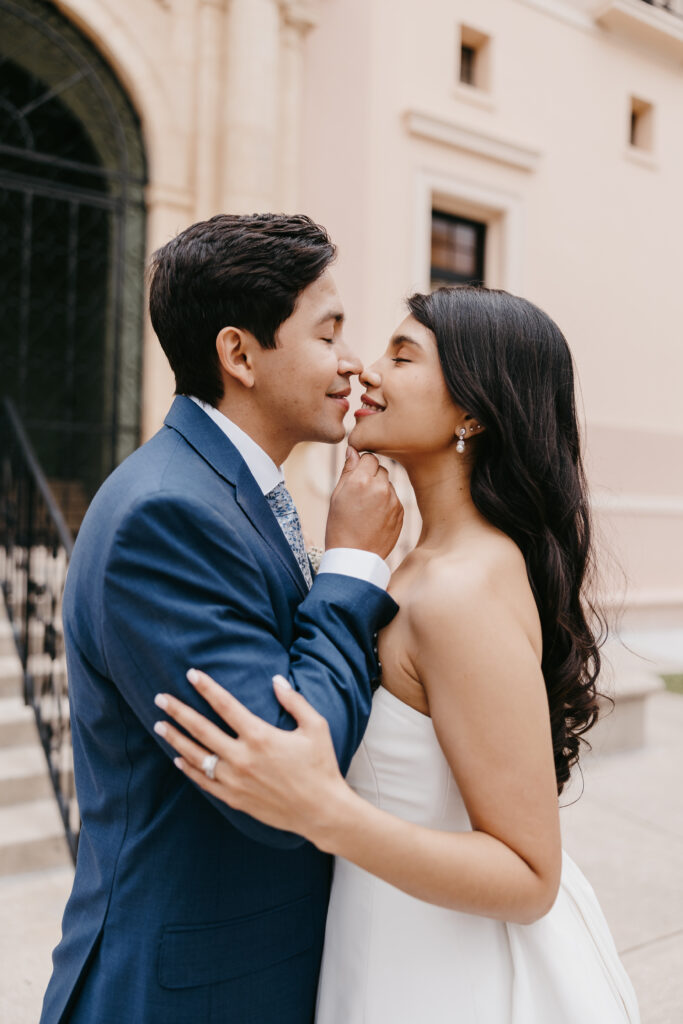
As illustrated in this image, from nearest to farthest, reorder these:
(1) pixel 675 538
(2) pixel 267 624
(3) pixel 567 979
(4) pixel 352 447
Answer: (2) pixel 267 624 → (3) pixel 567 979 → (4) pixel 352 447 → (1) pixel 675 538

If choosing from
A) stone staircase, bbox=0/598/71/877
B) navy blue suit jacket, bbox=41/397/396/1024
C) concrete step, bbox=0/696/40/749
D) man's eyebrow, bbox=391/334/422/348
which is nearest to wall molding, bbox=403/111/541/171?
stone staircase, bbox=0/598/71/877

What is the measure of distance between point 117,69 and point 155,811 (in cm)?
747

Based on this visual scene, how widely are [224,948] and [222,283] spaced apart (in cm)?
117

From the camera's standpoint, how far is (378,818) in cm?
117

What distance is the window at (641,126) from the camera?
33.9 feet

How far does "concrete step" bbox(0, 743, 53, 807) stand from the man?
9.56 feet

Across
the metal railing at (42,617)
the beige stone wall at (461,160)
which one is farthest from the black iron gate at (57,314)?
the beige stone wall at (461,160)

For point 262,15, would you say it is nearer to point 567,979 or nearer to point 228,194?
point 228,194

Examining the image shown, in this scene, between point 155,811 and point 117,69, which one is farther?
point 117,69

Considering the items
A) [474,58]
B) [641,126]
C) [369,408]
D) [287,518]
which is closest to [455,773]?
[287,518]

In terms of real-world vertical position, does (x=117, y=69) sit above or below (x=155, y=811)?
above

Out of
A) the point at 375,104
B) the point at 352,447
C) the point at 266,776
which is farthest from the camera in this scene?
the point at 375,104

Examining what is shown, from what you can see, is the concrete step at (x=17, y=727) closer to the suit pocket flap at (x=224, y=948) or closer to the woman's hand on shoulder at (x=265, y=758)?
the suit pocket flap at (x=224, y=948)

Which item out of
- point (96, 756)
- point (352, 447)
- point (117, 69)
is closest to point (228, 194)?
point (117, 69)
